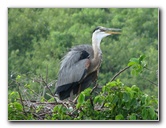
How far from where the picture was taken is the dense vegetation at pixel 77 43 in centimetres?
892

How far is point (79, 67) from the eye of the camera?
10344 millimetres

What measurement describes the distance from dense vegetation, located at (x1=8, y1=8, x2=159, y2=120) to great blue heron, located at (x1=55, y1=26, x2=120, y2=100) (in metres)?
0.07

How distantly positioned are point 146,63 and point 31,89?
114cm

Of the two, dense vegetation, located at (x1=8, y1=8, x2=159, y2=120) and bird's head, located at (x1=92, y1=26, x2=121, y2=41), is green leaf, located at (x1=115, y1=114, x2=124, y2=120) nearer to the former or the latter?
dense vegetation, located at (x1=8, y1=8, x2=159, y2=120)

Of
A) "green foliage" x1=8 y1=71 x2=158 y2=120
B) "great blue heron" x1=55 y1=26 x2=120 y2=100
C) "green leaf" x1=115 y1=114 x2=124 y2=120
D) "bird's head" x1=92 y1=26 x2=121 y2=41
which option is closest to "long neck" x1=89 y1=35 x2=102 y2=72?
"great blue heron" x1=55 y1=26 x2=120 y2=100

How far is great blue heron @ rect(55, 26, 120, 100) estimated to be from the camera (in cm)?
1014

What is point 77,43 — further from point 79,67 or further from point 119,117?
point 119,117

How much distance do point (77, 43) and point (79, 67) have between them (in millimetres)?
276

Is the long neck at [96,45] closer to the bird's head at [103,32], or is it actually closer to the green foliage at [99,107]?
the bird's head at [103,32]

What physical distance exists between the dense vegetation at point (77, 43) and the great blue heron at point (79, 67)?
7cm

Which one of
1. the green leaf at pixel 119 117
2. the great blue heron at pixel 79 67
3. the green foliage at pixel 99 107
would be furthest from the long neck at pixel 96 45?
the green leaf at pixel 119 117

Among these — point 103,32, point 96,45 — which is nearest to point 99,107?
point 103,32

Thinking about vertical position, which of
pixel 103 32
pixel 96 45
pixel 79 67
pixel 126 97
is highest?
pixel 103 32
